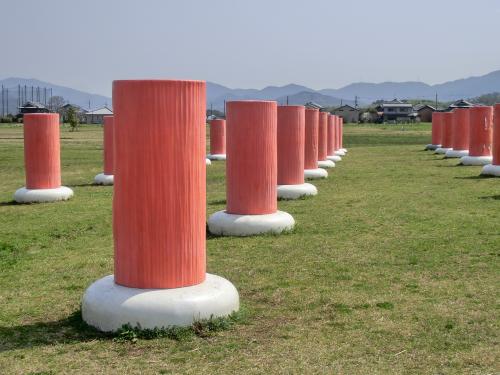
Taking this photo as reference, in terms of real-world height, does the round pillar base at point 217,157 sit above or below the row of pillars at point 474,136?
below

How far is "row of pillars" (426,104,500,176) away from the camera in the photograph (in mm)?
18656

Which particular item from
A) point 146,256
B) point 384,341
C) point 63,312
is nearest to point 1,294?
point 63,312

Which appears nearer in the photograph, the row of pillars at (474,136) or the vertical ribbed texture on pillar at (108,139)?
the vertical ribbed texture on pillar at (108,139)

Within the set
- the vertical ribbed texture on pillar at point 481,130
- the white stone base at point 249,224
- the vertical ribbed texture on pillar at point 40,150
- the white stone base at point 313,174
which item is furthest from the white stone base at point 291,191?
the vertical ribbed texture on pillar at point 481,130

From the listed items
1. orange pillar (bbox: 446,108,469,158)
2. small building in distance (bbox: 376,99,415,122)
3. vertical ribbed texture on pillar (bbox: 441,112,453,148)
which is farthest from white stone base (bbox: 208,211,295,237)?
small building in distance (bbox: 376,99,415,122)

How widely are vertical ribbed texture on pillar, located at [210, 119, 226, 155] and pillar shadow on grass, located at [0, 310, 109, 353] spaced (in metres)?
20.8

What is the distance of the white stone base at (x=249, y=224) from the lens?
412 inches

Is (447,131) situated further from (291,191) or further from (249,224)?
(249,224)

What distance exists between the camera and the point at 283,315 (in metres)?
6.41

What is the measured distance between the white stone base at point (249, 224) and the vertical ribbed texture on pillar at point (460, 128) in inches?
665

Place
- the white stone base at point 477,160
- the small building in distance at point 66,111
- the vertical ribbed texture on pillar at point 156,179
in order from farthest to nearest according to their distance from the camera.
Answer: the small building in distance at point 66,111 < the white stone base at point 477,160 < the vertical ribbed texture on pillar at point 156,179

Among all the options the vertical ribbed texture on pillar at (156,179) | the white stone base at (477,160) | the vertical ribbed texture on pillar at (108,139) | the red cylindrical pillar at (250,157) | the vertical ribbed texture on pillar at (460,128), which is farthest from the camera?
the vertical ribbed texture on pillar at (460,128)

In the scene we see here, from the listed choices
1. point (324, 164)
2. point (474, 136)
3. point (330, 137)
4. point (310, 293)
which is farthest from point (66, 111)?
point (310, 293)

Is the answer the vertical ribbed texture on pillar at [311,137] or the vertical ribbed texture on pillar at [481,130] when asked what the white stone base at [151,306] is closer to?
the vertical ribbed texture on pillar at [311,137]
